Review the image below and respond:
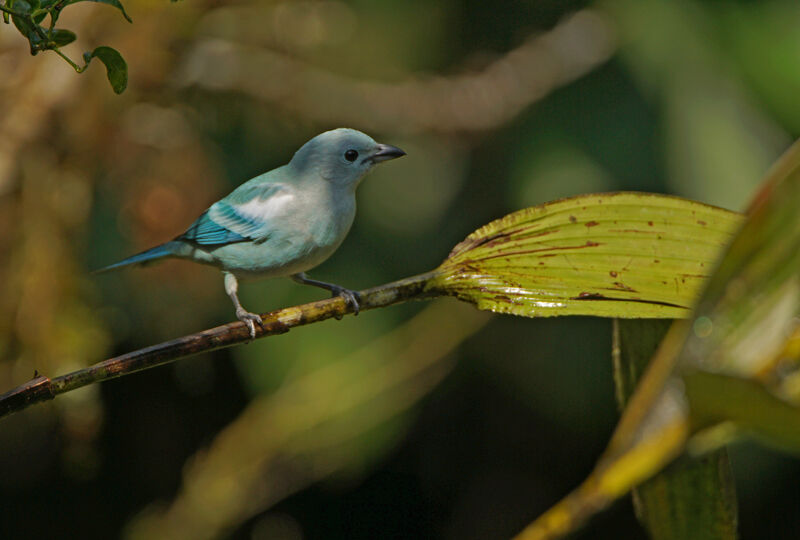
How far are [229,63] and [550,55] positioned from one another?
1.09 metres

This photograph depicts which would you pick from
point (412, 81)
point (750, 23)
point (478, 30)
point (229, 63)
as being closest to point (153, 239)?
point (229, 63)

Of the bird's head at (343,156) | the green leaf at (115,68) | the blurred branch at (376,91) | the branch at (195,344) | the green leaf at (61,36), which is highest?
the blurred branch at (376,91)

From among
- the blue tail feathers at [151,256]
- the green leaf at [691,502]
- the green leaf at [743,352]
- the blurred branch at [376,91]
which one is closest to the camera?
the green leaf at [743,352]

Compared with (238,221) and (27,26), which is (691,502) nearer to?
(27,26)

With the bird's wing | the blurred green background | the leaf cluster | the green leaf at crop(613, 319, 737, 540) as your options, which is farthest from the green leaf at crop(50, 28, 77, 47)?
the blurred green background

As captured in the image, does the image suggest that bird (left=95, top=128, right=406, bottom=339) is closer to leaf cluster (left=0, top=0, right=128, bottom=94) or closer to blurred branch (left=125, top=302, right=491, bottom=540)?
leaf cluster (left=0, top=0, right=128, bottom=94)

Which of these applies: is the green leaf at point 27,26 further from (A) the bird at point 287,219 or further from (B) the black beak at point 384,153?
(B) the black beak at point 384,153

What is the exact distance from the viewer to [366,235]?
292 centimetres

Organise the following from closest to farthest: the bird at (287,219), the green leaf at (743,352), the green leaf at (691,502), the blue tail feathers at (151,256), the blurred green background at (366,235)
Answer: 1. the green leaf at (743,352)
2. the green leaf at (691,502)
3. the bird at (287,219)
4. the blue tail feathers at (151,256)
5. the blurred green background at (366,235)

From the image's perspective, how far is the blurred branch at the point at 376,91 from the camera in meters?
2.85

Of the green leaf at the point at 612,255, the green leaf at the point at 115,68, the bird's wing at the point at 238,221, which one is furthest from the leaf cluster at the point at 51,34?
the bird's wing at the point at 238,221

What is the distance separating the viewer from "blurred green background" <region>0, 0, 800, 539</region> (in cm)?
259

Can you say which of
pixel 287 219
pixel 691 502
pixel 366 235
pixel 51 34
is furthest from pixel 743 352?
pixel 366 235

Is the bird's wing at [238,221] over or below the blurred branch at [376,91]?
below
